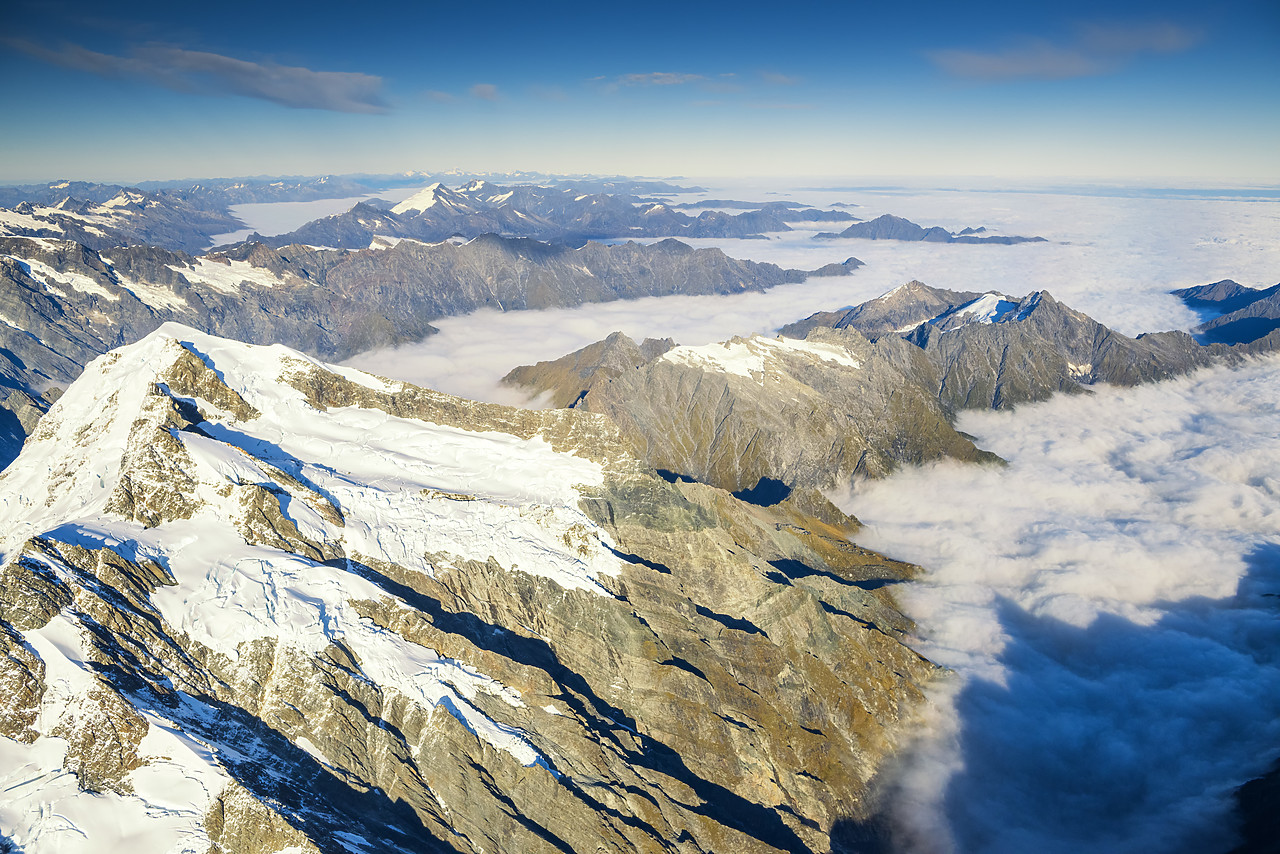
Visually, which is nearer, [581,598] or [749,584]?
[581,598]

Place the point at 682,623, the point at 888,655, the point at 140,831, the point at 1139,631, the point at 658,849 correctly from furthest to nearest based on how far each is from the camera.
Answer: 1. the point at 1139,631
2. the point at 888,655
3. the point at 682,623
4. the point at 658,849
5. the point at 140,831

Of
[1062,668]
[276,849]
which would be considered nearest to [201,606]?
[276,849]

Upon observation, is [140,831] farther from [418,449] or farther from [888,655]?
[888,655]

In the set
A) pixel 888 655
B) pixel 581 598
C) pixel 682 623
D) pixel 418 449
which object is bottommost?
pixel 888 655

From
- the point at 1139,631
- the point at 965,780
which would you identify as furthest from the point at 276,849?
the point at 1139,631

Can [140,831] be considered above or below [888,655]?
above

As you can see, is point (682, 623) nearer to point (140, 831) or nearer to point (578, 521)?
point (578, 521)

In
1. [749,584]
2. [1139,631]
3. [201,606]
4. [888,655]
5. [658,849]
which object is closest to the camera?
[201,606]
